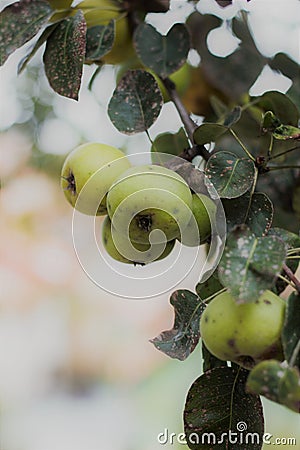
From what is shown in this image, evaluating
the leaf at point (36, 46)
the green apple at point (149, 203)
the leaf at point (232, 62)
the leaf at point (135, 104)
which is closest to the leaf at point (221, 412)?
the green apple at point (149, 203)

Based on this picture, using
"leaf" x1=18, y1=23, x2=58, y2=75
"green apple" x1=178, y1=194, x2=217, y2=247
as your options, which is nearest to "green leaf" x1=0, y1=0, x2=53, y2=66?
"leaf" x1=18, y1=23, x2=58, y2=75

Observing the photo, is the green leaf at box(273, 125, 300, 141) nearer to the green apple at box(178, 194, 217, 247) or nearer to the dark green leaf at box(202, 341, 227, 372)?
the green apple at box(178, 194, 217, 247)

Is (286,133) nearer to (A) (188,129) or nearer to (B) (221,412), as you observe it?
(A) (188,129)

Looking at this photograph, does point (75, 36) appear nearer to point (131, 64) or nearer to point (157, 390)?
point (131, 64)

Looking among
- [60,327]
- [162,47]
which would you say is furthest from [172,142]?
[60,327]

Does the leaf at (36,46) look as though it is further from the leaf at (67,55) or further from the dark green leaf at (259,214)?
the dark green leaf at (259,214)

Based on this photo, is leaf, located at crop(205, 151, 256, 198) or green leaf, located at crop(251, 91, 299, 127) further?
green leaf, located at crop(251, 91, 299, 127)
